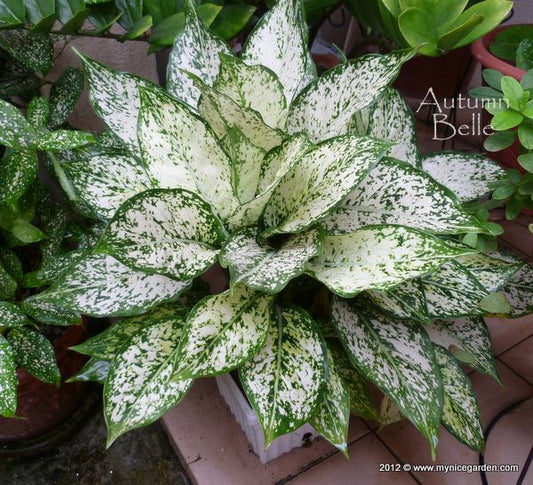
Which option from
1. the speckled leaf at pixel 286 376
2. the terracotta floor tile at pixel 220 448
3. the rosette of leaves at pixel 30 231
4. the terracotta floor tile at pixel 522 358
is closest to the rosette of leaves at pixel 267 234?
the speckled leaf at pixel 286 376

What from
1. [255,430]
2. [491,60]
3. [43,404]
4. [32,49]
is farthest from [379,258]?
[43,404]

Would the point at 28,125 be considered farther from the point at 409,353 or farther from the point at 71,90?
the point at 409,353

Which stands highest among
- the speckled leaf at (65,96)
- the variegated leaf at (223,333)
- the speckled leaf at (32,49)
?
the speckled leaf at (32,49)

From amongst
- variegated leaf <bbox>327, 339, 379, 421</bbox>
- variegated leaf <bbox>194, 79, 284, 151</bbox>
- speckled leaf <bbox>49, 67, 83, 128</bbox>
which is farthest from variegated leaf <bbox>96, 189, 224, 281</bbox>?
speckled leaf <bbox>49, 67, 83, 128</bbox>

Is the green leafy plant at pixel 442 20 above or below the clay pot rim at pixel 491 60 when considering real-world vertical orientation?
above

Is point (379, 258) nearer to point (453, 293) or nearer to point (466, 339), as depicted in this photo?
point (453, 293)

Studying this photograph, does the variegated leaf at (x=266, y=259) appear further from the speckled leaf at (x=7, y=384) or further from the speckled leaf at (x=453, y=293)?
the speckled leaf at (x=7, y=384)

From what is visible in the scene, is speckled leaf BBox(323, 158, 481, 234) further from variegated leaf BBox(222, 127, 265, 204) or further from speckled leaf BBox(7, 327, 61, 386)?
speckled leaf BBox(7, 327, 61, 386)

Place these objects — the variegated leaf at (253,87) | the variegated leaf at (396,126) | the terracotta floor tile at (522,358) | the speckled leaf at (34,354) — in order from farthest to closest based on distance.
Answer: the terracotta floor tile at (522,358) < the speckled leaf at (34,354) < the variegated leaf at (396,126) < the variegated leaf at (253,87)
